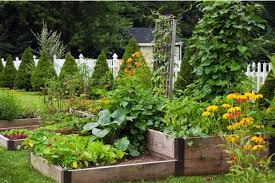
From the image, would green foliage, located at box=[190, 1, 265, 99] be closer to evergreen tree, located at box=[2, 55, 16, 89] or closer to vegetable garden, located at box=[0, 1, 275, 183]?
vegetable garden, located at box=[0, 1, 275, 183]

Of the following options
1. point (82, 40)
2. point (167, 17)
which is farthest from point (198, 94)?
point (82, 40)

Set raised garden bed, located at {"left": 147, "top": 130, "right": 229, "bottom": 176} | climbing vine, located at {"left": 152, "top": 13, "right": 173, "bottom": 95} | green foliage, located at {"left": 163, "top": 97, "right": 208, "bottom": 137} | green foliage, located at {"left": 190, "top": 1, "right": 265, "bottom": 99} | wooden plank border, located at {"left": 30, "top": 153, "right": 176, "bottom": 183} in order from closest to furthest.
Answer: wooden plank border, located at {"left": 30, "top": 153, "right": 176, "bottom": 183} < raised garden bed, located at {"left": 147, "top": 130, "right": 229, "bottom": 176} < green foliage, located at {"left": 163, "top": 97, "right": 208, "bottom": 137} < green foliage, located at {"left": 190, "top": 1, "right": 265, "bottom": 99} < climbing vine, located at {"left": 152, "top": 13, "right": 173, "bottom": 95}

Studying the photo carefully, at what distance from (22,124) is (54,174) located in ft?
12.5

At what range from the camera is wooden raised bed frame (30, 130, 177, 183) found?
496 cm

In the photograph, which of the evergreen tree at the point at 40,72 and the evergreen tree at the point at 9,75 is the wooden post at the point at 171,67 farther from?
the evergreen tree at the point at 9,75

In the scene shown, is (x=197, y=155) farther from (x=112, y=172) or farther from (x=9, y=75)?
(x=9, y=75)

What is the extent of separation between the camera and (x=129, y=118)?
6.01 metres

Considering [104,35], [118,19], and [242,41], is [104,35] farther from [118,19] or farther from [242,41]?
[242,41]

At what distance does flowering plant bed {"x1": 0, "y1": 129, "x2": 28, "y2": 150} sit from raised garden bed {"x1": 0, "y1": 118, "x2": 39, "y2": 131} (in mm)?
818

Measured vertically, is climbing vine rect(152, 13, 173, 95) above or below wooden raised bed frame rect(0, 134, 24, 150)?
above

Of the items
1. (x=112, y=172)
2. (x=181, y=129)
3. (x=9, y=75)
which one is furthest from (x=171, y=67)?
(x=9, y=75)

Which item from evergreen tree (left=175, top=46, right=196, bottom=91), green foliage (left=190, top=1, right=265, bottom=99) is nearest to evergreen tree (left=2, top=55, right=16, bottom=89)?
evergreen tree (left=175, top=46, right=196, bottom=91)

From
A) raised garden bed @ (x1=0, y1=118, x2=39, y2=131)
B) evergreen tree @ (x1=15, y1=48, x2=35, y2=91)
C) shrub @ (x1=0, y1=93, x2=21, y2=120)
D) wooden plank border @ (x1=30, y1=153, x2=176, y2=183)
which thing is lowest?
wooden plank border @ (x1=30, y1=153, x2=176, y2=183)

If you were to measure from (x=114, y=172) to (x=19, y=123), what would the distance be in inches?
161
